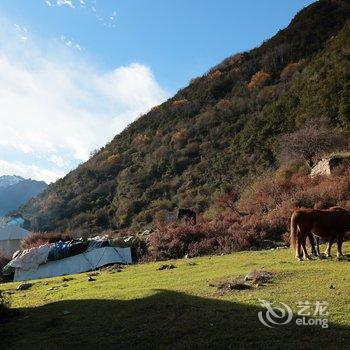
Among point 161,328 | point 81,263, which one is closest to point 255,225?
point 81,263

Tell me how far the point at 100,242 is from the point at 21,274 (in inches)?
178

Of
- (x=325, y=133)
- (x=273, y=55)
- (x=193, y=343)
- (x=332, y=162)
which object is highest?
(x=273, y=55)

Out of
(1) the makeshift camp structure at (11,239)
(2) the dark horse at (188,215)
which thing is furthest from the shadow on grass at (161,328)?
(1) the makeshift camp structure at (11,239)

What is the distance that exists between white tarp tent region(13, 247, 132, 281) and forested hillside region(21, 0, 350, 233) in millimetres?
18788

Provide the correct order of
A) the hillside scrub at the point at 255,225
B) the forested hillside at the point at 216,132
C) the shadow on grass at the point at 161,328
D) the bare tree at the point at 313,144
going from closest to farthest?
1. the shadow on grass at the point at 161,328
2. the hillside scrub at the point at 255,225
3. the bare tree at the point at 313,144
4. the forested hillside at the point at 216,132

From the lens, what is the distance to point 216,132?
205 feet

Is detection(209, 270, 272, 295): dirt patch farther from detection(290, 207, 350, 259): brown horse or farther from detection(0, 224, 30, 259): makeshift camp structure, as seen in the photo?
detection(0, 224, 30, 259): makeshift camp structure

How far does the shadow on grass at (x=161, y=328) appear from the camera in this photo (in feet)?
24.9

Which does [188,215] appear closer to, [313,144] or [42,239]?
[313,144]

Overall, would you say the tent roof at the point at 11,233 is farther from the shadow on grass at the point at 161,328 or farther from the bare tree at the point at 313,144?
the shadow on grass at the point at 161,328

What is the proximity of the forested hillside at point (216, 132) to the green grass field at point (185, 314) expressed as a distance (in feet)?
90.1

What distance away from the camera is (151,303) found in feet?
34.1

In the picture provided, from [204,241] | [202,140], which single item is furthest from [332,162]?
[202,140]

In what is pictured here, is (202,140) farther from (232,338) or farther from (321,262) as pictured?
(232,338)
